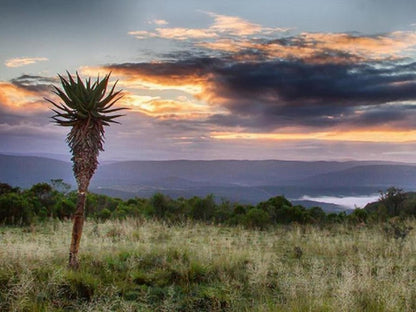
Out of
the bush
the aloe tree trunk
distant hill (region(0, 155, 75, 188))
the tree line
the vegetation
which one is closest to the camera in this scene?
the vegetation

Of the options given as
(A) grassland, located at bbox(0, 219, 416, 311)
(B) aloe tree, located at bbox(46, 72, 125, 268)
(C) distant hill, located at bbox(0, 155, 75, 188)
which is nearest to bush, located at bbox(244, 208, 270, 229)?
(A) grassland, located at bbox(0, 219, 416, 311)

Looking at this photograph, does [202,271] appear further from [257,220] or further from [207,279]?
[257,220]

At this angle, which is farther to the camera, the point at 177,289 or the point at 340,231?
the point at 340,231

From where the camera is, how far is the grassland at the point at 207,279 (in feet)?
25.0

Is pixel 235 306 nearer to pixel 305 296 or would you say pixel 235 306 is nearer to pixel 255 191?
pixel 305 296

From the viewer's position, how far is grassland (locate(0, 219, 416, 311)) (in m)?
7.62

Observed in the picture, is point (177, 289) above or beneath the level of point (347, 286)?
beneath

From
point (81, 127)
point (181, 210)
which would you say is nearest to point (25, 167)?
point (181, 210)

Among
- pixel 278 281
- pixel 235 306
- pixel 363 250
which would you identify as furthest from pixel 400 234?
pixel 235 306

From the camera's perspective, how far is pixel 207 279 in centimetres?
1001

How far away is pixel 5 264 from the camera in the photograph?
365 inches

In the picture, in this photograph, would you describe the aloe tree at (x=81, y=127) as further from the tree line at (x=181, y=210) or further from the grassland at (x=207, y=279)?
the tree line at (x=181, y=210)

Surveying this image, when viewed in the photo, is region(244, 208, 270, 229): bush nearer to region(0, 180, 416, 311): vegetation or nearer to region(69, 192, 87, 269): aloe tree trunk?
region(0, 180, 416, 311): vegetation

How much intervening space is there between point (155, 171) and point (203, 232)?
14331cm
